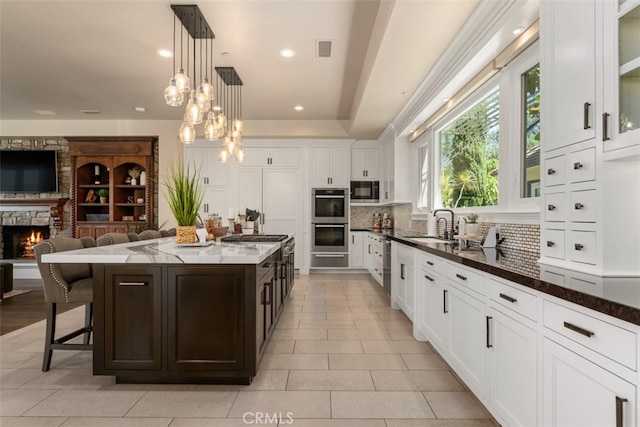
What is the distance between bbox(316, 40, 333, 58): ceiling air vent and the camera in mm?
3689

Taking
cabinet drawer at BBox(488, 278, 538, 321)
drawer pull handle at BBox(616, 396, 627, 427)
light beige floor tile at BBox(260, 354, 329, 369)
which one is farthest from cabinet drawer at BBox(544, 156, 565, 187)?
light beige floor tile at BBox(260, 354, 329, 369)

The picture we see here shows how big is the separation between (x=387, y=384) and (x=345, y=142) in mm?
5145

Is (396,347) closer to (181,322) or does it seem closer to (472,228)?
(472,228)

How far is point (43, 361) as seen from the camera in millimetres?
2637

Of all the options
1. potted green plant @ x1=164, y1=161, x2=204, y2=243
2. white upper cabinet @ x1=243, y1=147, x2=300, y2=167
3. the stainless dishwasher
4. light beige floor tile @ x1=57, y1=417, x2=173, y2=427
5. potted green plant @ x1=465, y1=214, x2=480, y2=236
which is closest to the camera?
light beige floor tile @ x1=57, y1=417, x2=173, y2=427

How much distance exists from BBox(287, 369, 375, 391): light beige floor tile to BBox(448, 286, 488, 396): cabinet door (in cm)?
60

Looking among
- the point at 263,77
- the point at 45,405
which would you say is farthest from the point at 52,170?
the point at 45,405

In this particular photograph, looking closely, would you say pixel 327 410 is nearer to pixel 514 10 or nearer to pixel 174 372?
pixel 174 372

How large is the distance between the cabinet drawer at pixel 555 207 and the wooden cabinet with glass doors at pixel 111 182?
648 centimetres

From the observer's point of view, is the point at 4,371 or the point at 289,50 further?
the point at 289,50

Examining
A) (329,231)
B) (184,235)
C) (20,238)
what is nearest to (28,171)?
(20,238)

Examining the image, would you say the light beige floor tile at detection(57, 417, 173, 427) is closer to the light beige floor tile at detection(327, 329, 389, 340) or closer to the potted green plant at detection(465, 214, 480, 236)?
the light beige floor tile at detection(327, 329, 389, 340)

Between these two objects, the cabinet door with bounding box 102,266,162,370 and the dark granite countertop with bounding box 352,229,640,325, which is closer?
the dark granite countertop with bounding box 352,229,640,325

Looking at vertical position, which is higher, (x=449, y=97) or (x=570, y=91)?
(x=449, y=97)
